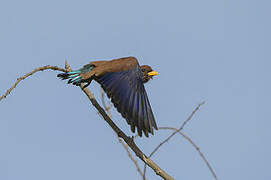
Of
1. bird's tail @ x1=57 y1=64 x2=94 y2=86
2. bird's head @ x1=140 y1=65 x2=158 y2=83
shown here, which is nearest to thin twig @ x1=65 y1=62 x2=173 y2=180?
bird's tail @ x1=57 y1=64 x2=94 y2=86

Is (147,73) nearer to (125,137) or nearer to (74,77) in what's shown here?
(74,77)

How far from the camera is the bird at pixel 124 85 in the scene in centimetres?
469

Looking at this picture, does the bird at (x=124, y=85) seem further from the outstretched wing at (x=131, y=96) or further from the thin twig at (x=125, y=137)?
the thin twig at (x=125, y=137)

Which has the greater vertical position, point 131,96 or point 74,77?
point 74,77

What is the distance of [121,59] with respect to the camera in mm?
5930

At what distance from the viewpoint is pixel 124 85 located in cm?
534

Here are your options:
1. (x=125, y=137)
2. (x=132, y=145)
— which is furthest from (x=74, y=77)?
(x=132, y=145)

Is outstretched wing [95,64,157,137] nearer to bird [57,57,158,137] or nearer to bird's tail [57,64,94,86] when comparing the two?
bird [57,57,158,137]

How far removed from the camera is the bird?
4688 millimetres

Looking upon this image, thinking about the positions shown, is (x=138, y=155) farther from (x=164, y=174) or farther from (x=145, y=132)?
(x=145, y=132)

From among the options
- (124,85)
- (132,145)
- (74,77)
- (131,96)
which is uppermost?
(74,77)

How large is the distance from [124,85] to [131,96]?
0.27 meters

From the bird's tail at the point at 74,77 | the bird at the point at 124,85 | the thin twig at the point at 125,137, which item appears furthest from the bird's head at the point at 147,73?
the thin twig at the point at 125,137

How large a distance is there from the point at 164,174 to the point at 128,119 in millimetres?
1029
